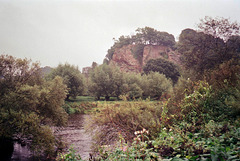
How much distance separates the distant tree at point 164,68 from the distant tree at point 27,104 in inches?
1810

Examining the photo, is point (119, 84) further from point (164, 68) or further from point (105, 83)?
point (164, 68)

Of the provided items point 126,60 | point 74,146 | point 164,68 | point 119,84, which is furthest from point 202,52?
point 126,60

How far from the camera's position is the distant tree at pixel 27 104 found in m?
8.84

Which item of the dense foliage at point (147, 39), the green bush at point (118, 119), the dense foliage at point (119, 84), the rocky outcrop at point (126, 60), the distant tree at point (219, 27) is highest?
the dense foliage at point (147, 39)

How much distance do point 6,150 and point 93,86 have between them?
28252 millimetres

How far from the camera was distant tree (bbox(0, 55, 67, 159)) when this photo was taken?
884 centimetres

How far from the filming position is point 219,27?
12633 millimetres

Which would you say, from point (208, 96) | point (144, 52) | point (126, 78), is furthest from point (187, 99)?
point (144, 52)

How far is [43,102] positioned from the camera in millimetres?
10617

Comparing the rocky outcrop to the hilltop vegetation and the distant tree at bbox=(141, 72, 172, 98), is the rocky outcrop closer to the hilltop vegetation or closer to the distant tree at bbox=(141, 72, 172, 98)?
the distant tree at bbox=(141, 72, 172, 98)

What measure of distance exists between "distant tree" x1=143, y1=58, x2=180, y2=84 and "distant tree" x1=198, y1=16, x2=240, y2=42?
4190 centimetres

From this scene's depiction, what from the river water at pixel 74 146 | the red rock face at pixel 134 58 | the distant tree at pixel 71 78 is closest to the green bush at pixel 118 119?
the river water at pixel 74 146

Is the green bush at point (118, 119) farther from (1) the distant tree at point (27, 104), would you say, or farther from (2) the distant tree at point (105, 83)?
(2) the distant tree at point (105, 83)

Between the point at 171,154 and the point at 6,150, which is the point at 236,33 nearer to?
the point at 171,154
